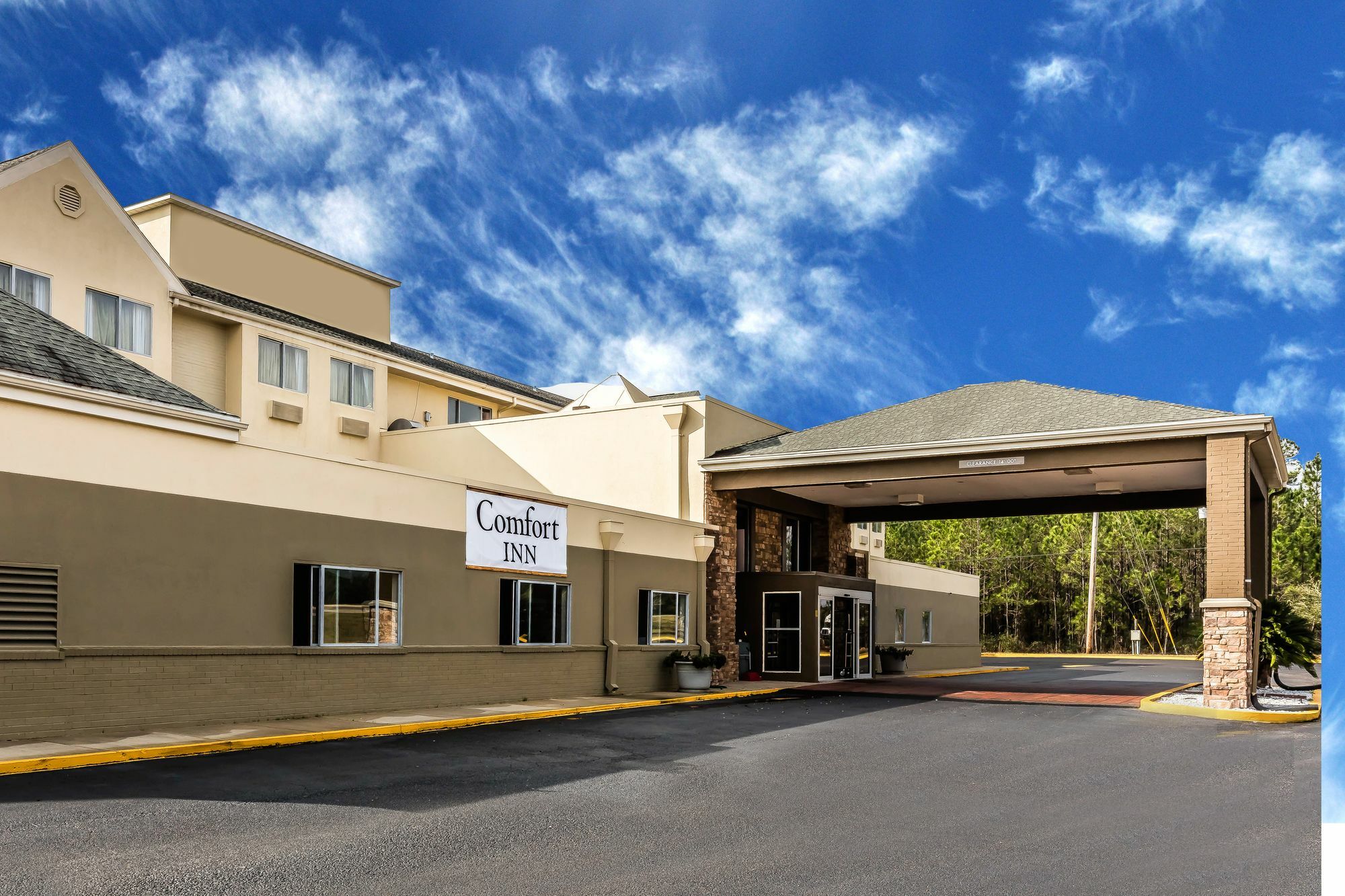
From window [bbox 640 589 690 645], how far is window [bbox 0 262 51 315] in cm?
1429

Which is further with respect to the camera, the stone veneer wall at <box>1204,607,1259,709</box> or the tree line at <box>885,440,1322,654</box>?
the tree line at <box>885,440,1322,654</box>

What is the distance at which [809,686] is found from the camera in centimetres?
2862

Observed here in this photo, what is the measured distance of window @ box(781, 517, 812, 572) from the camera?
112 feet

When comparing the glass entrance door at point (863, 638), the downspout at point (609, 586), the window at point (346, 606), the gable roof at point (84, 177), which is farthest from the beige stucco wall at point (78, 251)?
the glass entrance door at point (863, 638)

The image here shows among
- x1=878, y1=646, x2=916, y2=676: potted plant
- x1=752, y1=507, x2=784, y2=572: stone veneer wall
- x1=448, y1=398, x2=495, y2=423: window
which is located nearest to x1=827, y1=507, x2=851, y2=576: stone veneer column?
x1=752, y1=507, x2=784, y2=572: stone veneer wall

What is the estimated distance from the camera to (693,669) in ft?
86.4

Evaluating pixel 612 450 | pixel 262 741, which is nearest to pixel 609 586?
pixel 612 450

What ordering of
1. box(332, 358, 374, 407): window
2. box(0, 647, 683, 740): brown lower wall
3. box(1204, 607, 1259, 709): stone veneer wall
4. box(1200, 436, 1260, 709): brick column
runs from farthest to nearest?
box(332, 358, 374, 407): window < box(1200, 436, 1260, 709): brick column < box(1204, 607, 1259, 709): stone veneer wall < box(0, 647, 683, 740): brown lower wall

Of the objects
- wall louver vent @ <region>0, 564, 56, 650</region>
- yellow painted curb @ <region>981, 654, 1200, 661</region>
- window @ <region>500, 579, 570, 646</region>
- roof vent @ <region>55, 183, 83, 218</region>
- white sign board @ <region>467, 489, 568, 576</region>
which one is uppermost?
roof vent @ <region>55, 183, 83, 218</region>

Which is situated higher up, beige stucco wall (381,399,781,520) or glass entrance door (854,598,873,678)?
beige stucco wall (381,399,781,520)

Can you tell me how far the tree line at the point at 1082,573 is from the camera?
62.8 m

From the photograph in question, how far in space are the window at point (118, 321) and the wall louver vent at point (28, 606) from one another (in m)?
13.8

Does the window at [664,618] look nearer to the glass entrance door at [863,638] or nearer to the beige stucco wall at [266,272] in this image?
the glass entrance door at [863,638]

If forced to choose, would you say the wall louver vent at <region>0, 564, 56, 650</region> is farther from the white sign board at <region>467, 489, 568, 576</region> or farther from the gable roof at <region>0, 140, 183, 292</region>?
the gable roof at <region>0, 140, 183, 292</region>
